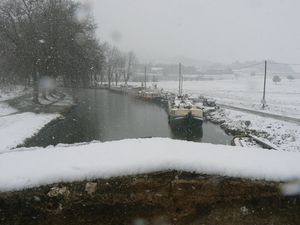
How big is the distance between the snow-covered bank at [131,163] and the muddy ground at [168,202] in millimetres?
122

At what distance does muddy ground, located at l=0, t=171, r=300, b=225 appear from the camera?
4.82 m

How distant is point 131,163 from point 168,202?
831mm

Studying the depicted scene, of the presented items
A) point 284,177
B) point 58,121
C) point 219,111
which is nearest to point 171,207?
point 284,177

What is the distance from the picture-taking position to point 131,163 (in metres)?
4.96

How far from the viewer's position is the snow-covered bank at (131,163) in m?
4.79

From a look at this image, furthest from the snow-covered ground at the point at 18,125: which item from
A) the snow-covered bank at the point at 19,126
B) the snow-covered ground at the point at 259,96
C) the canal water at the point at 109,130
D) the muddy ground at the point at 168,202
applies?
the snow-covered ground at the point at 259,96

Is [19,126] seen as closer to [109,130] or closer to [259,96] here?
[109,130]

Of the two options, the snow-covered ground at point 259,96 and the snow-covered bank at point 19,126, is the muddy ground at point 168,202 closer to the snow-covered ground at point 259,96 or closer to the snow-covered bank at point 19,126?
the snow-covered bank at point 19,126

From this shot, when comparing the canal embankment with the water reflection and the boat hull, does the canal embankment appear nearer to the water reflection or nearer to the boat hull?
the water reflection

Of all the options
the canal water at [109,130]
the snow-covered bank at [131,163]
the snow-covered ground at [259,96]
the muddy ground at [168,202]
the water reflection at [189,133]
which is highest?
the snow-covered bank at [131,163]

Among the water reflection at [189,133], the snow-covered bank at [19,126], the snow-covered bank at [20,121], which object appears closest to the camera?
the snow-covered bank at [19,126]

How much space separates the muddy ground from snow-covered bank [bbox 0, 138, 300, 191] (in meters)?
0.12

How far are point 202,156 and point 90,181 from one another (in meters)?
1.78

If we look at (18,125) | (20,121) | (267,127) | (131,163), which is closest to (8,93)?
(20,121)
